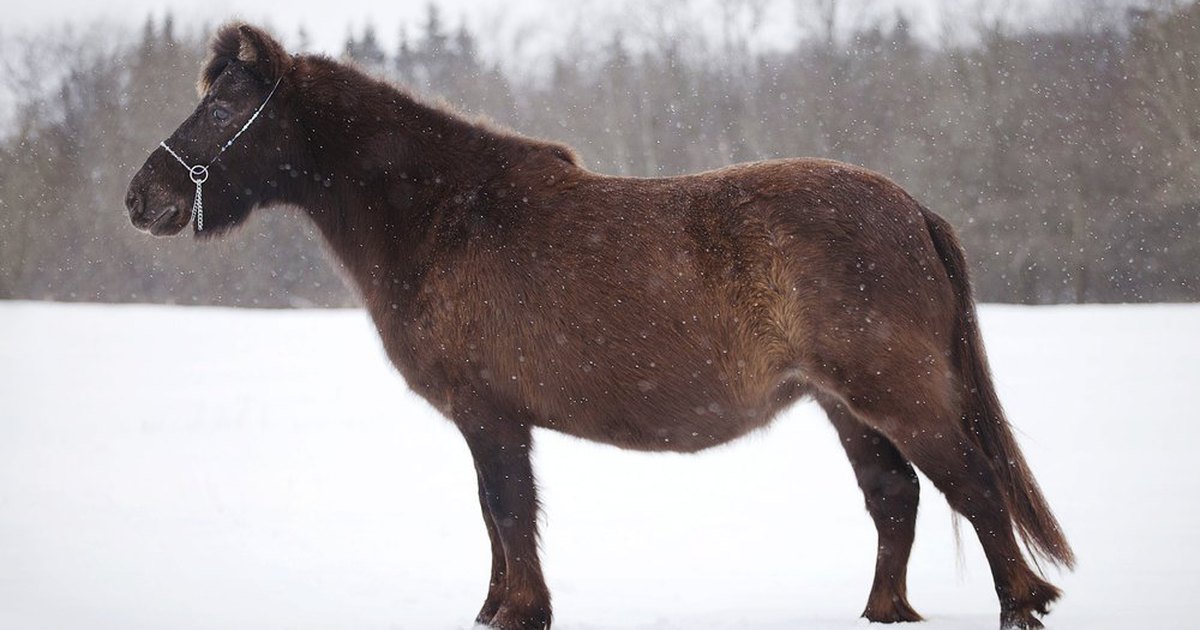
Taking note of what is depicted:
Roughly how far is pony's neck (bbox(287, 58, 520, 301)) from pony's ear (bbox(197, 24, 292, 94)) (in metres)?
0.11

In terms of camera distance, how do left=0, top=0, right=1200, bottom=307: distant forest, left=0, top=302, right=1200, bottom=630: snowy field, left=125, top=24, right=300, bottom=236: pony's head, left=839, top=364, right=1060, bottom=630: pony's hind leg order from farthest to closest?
left=0, top=0, right=1200, bottom=307: distant forest
left=0, top=302, right=1200, bottom=630: snowy field
left=125, top=24, right=300, bottom=236: pony's head
left=839, top=364, right=1060, bottom=630: pony's hind leg

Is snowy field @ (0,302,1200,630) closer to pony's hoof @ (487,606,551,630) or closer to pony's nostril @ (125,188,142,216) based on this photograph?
pony's hoof @ (487,606,551,630)

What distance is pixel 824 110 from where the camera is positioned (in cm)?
2455

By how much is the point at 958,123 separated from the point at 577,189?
816 inches

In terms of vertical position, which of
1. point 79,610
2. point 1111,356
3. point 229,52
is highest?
point 229,52

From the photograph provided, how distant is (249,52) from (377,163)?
0.84 metres

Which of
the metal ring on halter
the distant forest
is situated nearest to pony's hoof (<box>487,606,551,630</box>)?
the metal ring on halter

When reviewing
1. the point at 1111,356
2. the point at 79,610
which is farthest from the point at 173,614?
the point at 1111,356

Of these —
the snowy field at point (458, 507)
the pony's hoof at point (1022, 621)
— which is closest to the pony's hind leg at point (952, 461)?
the pony's hoof at point (1022, 621)

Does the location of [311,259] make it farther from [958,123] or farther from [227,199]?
[227,199]

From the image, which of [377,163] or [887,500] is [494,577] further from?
[377,163]

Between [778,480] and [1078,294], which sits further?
[1078,294]

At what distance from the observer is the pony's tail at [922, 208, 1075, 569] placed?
13.7ft

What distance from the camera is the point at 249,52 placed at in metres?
4.68
